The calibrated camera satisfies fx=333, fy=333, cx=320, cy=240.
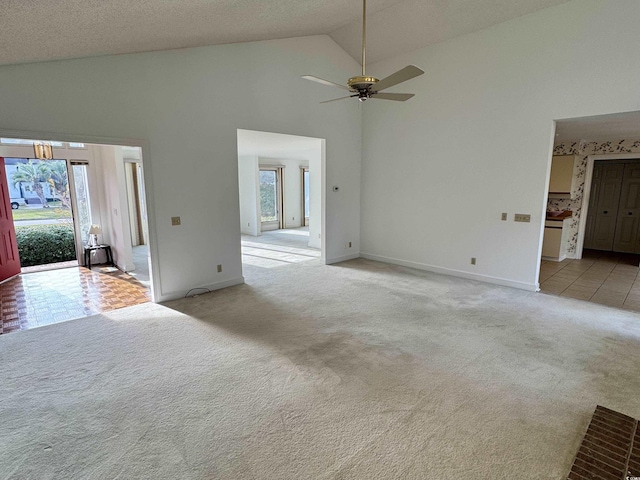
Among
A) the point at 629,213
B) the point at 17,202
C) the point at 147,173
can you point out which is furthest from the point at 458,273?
the point at 17,202

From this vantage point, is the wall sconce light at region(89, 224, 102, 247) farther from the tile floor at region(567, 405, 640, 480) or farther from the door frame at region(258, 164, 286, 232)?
the tile floor at region(567, 405, 640, 480)

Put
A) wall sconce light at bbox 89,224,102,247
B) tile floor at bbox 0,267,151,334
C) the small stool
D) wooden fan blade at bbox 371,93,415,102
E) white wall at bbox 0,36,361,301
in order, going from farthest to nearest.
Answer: the small stool, wall sconce light at bbox 89,224,102,247, tile floor at bbox 0,267,151,334, white wall at bbox 0,36,361,301, wooden fan blade at bbox 371,93,415,102

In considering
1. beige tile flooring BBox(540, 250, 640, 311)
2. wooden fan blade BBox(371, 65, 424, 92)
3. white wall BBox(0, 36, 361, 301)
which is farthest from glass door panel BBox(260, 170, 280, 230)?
wooden fan blade BBox(371, 65, 424, 92)

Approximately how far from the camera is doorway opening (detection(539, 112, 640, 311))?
511 centimetres

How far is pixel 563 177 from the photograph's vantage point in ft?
23.0

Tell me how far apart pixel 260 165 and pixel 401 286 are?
721 cm

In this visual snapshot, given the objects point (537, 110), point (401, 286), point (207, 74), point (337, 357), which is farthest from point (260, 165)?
point (337, 357)

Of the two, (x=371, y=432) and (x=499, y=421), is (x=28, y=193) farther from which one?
(x=499, y=421)

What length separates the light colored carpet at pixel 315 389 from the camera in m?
1.93

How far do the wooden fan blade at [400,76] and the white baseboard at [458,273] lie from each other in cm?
370

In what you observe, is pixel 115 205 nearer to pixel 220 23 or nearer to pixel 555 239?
pixel 220 23

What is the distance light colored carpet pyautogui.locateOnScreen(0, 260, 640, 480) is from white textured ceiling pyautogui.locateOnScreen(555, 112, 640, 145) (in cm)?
245

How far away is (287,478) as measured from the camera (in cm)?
180

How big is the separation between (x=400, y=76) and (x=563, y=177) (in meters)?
6.21
